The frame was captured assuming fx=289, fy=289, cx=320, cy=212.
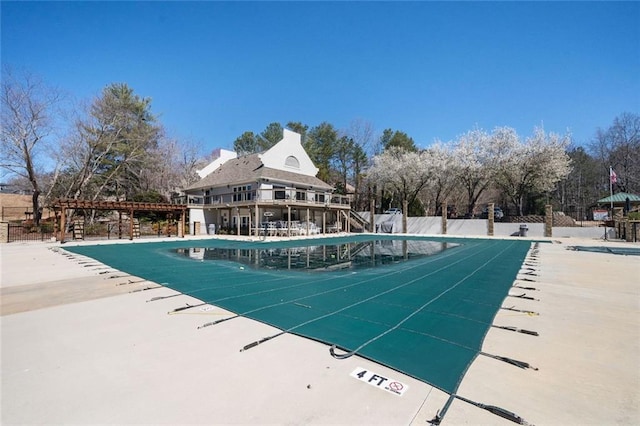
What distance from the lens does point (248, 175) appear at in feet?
78.2

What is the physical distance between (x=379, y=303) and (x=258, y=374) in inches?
105

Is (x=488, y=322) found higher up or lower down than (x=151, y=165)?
lower down

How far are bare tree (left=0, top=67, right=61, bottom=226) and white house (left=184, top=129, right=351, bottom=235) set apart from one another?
1111cm

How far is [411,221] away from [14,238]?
30.3m

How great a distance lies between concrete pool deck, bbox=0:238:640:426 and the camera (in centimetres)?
204

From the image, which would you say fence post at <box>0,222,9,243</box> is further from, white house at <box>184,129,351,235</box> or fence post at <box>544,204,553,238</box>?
fence post at <box>544,204,553,238</box>

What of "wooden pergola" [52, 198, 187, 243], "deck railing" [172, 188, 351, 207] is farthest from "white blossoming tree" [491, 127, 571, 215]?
"wooden pergola" [52, 198, 187, 243]

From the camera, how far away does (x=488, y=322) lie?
3.89 meters

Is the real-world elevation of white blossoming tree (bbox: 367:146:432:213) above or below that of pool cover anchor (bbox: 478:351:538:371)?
above

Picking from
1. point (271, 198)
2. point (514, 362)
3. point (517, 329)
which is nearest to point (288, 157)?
point (271, 198)

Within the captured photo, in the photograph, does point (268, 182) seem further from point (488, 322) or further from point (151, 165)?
point (488, 322)

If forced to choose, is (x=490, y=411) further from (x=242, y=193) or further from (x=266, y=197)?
(x=242, y=193)

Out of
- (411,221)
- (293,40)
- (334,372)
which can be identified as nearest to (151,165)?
(293,40)

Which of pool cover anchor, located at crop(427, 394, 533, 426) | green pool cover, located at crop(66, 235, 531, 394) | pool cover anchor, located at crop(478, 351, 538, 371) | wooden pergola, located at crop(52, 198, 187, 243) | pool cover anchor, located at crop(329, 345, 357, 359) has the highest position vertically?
wooden pergola, located at crop(52, 198, 187, 243)
